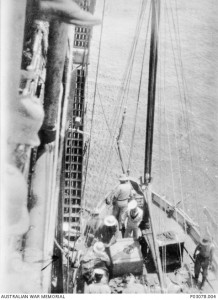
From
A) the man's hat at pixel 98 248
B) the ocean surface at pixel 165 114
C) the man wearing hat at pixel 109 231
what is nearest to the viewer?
the man's hat at pixel 98 248

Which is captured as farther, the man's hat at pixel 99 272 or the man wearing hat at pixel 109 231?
the man wearing hat at pixel 109 231

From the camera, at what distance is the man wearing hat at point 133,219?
180 inches

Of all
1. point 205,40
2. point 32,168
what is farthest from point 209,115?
point 32,168

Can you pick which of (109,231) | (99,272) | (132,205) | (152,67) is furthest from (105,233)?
(152,67)

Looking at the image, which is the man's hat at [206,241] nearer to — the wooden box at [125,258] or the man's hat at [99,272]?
the wooden box at [125,258]

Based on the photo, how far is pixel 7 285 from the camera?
2801 millimetres

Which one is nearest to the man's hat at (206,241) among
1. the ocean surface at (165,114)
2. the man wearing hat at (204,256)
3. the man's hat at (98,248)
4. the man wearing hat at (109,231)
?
the man wearing hat at (204,256)

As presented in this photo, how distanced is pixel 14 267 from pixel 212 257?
296 cm

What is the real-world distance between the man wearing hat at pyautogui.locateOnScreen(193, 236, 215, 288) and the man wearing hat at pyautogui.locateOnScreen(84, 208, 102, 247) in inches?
59.6

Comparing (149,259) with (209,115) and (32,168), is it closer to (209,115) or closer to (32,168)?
(32,168)

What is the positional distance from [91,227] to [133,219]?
79 cm

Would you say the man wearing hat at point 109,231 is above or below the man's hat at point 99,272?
above

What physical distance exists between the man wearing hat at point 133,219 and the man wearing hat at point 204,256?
2.95ft

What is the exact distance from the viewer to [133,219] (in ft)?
15.0
